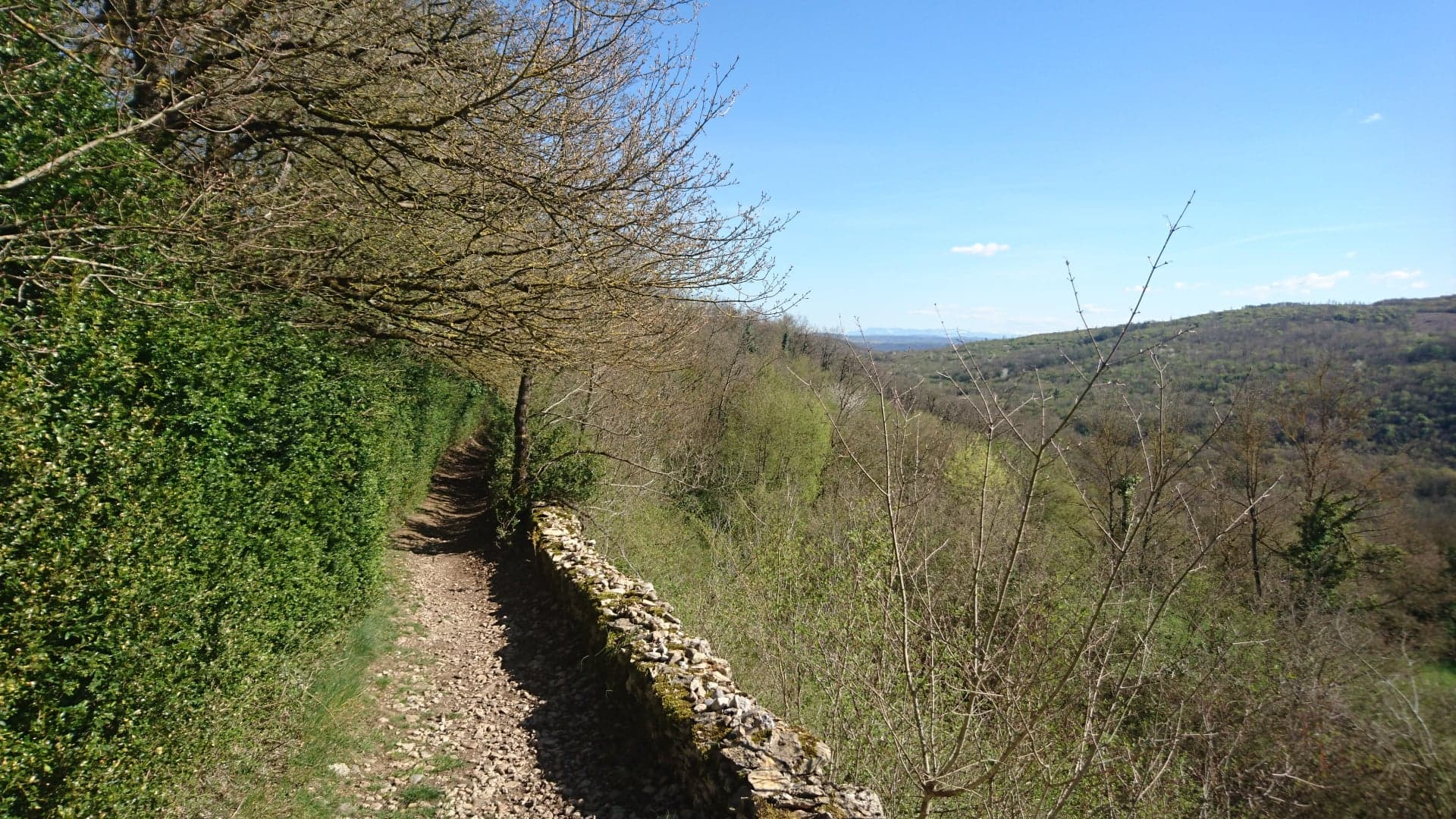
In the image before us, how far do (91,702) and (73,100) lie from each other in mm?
2897

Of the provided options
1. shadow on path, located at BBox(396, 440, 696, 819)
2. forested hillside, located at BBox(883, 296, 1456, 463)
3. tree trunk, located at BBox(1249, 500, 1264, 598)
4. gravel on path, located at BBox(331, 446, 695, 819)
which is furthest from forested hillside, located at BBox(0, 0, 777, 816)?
tree trunk, located at BBox(1249, 500, 1264, 598)

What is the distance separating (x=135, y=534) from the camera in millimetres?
2904

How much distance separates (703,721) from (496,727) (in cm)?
228

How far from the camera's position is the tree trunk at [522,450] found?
11773mm

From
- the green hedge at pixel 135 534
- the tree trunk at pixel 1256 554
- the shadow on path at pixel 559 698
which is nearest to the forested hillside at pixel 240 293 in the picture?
the green hedge at pixel 135 534

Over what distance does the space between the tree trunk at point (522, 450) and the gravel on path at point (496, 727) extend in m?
2.33

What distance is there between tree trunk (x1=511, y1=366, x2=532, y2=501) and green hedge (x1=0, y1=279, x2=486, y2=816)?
22.0 feet

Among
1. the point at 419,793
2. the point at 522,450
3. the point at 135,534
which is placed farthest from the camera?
the point at 522,450

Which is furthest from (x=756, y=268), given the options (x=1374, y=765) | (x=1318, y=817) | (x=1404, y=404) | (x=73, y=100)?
(x=1404, y=404)

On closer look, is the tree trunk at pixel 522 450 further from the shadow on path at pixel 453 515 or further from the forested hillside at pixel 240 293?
the forested hillside at pixel 240 293

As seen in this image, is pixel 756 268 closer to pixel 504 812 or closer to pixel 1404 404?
pixel 504 812

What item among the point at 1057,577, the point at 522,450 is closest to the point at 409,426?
the point at 522,450

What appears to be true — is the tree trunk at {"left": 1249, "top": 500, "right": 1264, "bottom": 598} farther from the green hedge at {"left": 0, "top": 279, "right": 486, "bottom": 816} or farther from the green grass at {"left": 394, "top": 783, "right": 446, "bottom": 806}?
the green hedge at {"left": 0, "top": 279, "right": 486, "bottom": 816}

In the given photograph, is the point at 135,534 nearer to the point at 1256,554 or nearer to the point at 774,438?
the point at 774,438
